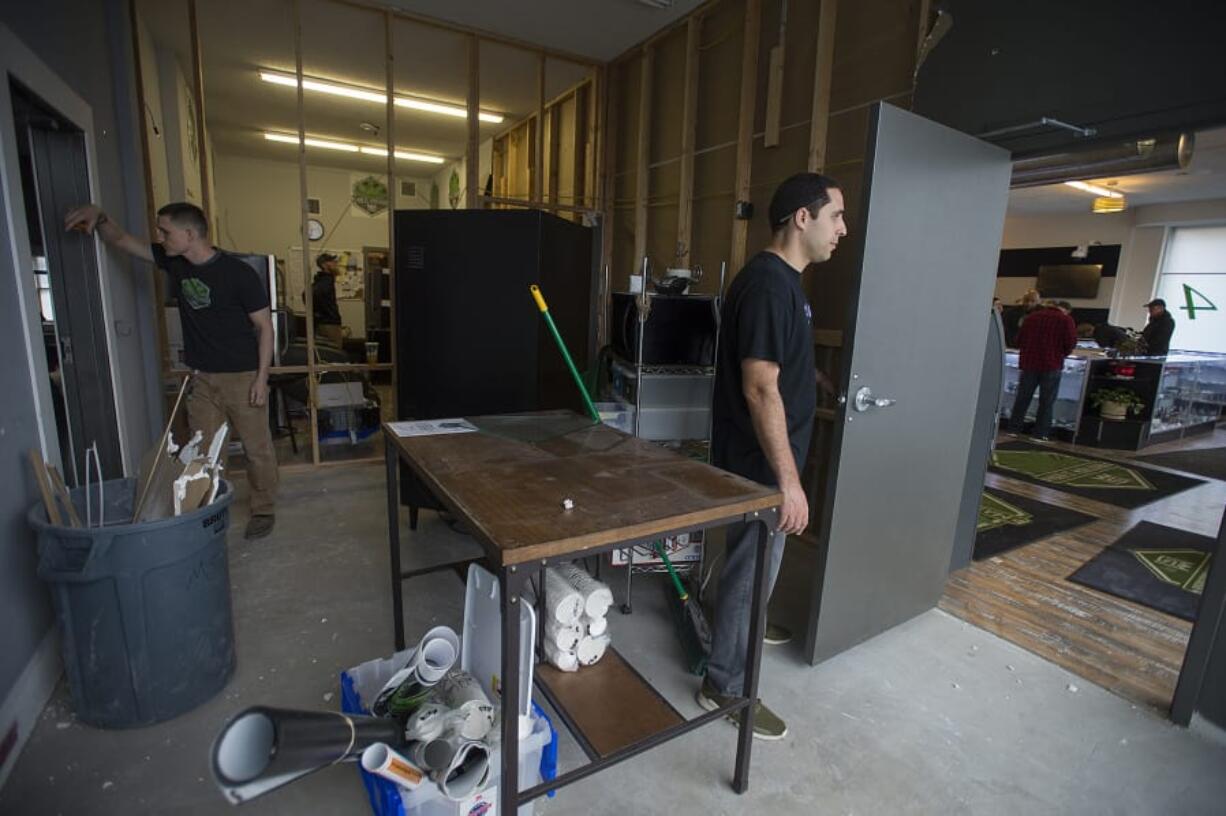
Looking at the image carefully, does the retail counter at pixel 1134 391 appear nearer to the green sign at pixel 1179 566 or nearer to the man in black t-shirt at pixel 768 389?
the green sign at pixel 1179 566

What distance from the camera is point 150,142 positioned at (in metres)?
3.78

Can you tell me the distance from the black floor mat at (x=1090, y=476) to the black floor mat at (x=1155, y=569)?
1.98 ft

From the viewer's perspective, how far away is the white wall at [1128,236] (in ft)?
29.6

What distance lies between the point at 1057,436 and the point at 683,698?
19.7ft

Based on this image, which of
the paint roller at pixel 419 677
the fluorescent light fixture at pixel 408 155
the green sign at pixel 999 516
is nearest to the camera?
the paint roller at pixel 419 677

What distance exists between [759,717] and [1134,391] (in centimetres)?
619

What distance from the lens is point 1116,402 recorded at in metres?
5.81

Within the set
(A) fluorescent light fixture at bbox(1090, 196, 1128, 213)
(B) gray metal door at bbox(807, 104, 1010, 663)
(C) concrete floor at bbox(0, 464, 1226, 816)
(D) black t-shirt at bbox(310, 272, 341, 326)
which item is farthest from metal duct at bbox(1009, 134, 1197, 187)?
(A) fluorescent light fixture at bbox(1090, 196, 1128, 213)

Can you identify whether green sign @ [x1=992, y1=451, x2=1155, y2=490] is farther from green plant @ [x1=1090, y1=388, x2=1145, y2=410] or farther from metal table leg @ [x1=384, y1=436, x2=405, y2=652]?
metal table leg @ [x1=384, y1=436, x2=405, y2=652]

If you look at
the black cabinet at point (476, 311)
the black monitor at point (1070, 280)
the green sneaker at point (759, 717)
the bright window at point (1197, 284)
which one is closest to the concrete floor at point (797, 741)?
the green sneaker at point (759, 717)

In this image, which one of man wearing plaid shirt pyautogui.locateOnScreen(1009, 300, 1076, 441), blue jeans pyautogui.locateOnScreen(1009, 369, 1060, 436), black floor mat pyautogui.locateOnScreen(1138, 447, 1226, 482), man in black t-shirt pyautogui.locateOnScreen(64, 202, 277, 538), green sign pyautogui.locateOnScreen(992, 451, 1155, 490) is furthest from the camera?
blue jeans pyautogui.locateOnScreen(1009, 369, 1060, 436)

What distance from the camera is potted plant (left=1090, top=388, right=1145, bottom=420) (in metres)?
5.79

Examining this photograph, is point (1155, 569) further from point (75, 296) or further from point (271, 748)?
point (75, 296)

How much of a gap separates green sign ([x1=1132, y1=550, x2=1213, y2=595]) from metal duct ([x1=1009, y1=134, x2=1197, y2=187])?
2021mm
